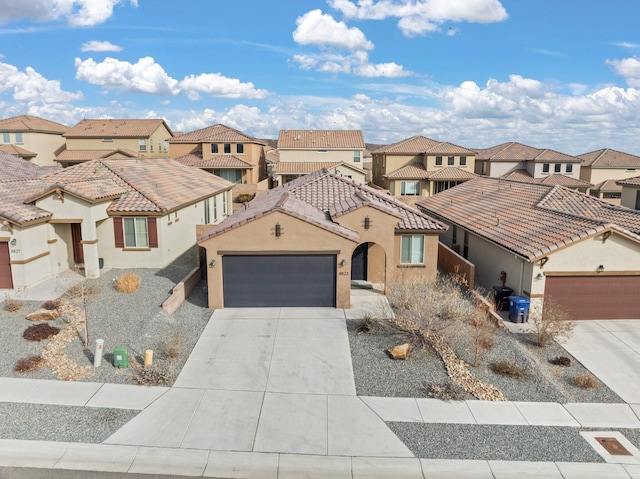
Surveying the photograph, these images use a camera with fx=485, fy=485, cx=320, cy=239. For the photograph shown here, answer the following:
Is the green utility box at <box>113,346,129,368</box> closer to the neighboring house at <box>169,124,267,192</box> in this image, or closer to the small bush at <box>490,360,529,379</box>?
the small bush at <box>490,360,529,379</box>

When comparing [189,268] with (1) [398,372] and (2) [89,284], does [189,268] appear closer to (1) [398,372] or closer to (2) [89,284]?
(2) [89,284]

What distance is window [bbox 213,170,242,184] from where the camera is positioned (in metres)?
50.3

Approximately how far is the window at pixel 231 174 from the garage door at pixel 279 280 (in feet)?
108

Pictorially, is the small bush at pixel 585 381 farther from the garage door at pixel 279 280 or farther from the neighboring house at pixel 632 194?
the neighboring house at pixel 632 194

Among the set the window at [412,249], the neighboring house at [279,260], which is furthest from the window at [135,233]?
the window at [412,249]

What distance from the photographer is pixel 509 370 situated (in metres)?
13.9

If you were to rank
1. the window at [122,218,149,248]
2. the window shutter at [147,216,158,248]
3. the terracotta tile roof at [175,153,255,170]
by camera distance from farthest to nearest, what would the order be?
the terracotta tile roof at [175,153,255,170], the window at [122,218,149,248], the window shutter at [147,216,158,248]

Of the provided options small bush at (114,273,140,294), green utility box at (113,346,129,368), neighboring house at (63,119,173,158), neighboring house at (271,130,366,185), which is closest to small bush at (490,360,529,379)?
green utility box at (113,346,129,368)

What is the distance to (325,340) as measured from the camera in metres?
16.1

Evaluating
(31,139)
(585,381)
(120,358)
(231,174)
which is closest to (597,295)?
(585,381)

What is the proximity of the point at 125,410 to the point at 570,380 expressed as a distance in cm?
1196

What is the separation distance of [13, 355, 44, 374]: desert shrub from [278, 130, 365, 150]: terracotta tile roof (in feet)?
141

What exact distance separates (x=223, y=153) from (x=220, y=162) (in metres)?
2.61

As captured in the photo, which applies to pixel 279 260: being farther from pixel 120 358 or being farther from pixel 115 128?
pixel 115 128
